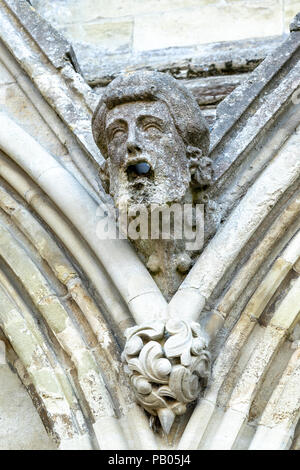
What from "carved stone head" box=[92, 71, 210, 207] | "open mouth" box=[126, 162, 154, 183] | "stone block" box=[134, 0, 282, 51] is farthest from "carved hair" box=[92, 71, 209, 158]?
"stone block" box=[134, 0, 282, 51]

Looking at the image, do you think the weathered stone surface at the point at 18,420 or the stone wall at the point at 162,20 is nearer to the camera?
the weathered stone surface at the point at 18,420

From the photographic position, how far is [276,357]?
4062 millimetres

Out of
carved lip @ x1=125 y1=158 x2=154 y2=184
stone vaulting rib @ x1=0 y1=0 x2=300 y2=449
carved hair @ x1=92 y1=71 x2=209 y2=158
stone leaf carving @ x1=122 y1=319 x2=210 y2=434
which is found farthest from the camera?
carved hair @ x1=92 y1=71 x2=209 y2=158

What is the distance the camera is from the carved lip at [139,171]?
160 inches

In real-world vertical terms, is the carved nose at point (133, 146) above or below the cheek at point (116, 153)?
above

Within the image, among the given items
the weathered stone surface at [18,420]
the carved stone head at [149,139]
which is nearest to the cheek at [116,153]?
the carved stone head at [149,139]

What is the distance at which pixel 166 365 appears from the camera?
12.5ft

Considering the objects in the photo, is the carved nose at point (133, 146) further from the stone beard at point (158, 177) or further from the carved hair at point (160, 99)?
the carved hair at point (160, 99)

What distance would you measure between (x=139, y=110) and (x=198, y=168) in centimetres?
31

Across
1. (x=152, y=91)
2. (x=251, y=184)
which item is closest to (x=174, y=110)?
(x=152, y=91)

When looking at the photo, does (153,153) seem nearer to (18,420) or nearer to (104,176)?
(104,176)

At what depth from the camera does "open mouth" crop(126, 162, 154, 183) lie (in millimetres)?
4094

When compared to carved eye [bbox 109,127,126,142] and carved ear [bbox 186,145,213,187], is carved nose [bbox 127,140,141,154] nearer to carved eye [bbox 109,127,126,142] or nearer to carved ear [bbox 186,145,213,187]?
carved eye [bbox 109,127,126,142]

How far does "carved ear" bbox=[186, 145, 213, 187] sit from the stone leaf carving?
58 centimetres
